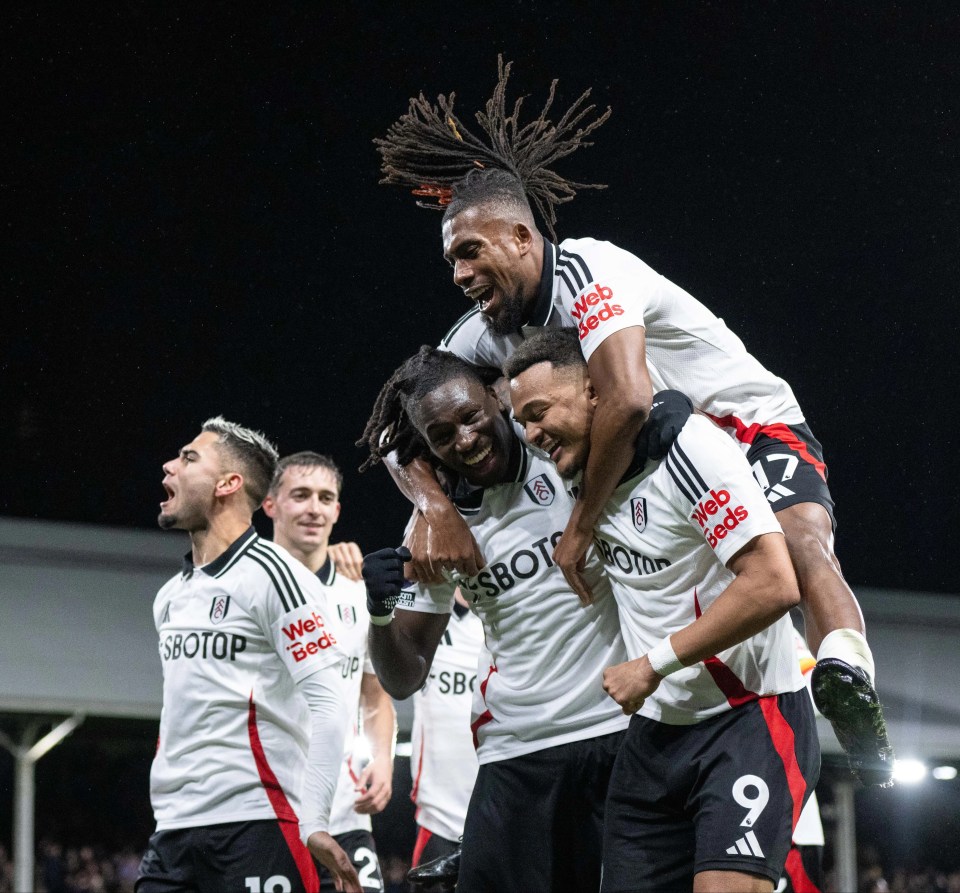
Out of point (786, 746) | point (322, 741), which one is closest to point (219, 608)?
point (322, 741)

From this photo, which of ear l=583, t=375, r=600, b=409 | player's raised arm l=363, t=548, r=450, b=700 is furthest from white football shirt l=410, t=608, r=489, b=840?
ear l=583, t=375, r=600, b=409

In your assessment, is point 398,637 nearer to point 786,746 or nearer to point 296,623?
point 296,623

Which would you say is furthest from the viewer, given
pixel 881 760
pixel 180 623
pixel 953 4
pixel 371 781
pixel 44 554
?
pixel 44 554

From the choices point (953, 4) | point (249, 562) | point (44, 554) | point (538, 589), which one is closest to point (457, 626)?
A: point (249, 562)

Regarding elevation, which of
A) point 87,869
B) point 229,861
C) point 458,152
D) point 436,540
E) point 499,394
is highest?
point 458,152

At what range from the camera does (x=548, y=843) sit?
3.69 meters

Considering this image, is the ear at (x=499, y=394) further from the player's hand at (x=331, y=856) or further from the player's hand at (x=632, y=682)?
the player's hand at (x=331, y=856)

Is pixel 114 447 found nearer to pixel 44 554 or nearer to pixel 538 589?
pixel 44 554

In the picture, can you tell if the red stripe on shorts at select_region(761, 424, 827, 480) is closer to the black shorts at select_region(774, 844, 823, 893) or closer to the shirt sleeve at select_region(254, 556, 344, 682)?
the shirt sleeve at select_region(254, 556, 344, 682)

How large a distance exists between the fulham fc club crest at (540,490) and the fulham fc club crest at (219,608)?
1.57 metres

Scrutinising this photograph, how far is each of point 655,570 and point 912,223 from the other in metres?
11.3

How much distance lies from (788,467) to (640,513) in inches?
24.1

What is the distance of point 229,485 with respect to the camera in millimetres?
5453

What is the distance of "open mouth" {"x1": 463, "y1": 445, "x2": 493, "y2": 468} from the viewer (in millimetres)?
3820
